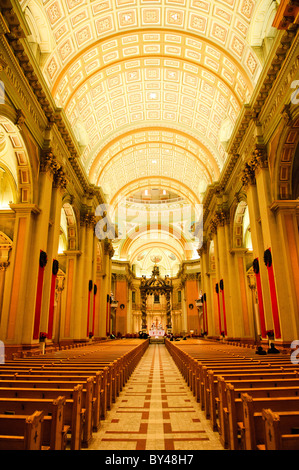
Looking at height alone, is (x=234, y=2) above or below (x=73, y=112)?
above

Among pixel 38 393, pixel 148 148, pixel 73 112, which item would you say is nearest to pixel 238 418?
pixel 38 393

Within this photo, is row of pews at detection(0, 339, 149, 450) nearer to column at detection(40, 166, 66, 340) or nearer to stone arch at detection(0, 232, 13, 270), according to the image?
column at detection(40, 166, 66, 340)

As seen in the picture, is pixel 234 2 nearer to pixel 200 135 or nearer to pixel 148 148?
pixel 200 135

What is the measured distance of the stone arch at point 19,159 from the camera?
988 centimetres

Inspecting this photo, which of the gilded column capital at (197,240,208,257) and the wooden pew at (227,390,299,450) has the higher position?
the gilded column capital at (197,240,208,257)

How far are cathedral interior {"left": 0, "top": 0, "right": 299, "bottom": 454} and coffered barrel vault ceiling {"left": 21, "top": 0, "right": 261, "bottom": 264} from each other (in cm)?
7

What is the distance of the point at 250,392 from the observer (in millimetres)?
3240

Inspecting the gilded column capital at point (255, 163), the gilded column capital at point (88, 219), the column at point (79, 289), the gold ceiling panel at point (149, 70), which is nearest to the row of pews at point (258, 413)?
the gilded column capital at point (255, 163)

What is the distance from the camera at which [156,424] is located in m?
4.20

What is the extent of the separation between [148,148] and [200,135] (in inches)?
209

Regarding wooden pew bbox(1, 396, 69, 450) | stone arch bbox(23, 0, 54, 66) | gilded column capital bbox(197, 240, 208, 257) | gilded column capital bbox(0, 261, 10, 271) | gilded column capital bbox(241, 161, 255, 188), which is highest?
stone arch bbox(23, 0, 54, 66)

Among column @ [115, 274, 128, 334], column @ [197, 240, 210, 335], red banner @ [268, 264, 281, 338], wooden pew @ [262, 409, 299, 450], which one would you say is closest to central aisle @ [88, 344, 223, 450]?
wooden pew @ [262, 409, 299, 450]

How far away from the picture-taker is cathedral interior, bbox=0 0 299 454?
9469 millimetres

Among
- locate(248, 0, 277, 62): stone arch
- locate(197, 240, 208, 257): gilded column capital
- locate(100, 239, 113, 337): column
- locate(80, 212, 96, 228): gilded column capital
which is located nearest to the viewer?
locate(248, 0, 277, 62): stone arch
